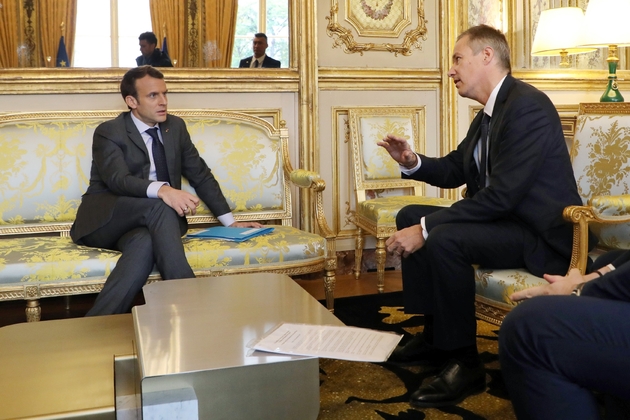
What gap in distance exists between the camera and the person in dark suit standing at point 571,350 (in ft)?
4.08

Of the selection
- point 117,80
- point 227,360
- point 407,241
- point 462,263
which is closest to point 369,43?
point 117,80

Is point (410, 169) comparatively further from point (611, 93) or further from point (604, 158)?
point (611, 93)

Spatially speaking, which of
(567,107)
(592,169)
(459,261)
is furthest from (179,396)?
(567,107)

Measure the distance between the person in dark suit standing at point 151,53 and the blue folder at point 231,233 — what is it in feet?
4.13

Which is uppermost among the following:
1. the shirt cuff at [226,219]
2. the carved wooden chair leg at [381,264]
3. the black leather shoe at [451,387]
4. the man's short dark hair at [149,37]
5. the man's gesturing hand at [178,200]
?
the man's short dark hair at [149,37]

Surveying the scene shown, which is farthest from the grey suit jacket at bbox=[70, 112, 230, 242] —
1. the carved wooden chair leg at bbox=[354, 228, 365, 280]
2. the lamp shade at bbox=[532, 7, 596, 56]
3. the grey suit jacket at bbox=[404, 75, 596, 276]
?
the lamp shade at bbox=[532, 7, 596, 56]

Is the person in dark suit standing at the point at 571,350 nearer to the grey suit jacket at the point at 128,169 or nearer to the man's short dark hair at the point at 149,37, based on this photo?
the grey suit jacket at the point at 128,169

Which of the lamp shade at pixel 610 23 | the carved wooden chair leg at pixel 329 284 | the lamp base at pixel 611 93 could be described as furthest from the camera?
the lamp base at pixel 611 93

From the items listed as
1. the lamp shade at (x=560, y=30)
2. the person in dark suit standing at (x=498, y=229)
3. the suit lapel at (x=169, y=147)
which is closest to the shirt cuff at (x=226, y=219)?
the suit lapel at (x=169, y=147)

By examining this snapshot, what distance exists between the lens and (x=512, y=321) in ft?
4.41

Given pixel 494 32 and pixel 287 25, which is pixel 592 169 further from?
pixel 287 25

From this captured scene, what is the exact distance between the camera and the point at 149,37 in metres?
3.83

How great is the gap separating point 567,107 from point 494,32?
2.55 meters

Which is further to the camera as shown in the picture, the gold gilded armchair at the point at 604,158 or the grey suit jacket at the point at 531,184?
the gold gilded armchair at the point at 604,158
